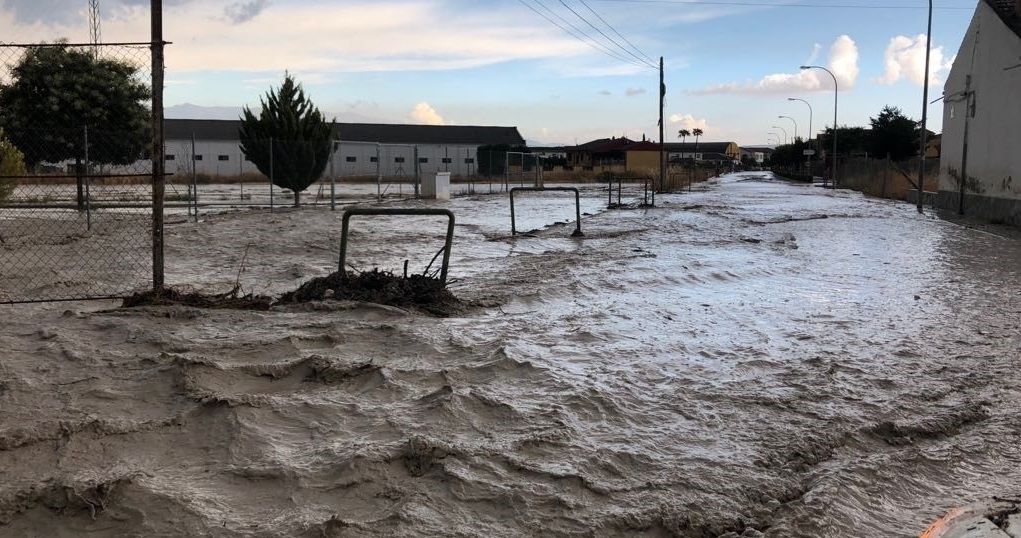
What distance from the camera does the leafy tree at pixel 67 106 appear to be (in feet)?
75.7

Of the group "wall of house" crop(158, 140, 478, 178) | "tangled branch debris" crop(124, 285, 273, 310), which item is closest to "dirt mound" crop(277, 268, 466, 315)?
"tangled branch debris" crop(124, 285, 273, 310)

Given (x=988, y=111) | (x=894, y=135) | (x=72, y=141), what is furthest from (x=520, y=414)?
(x=894, y=135)

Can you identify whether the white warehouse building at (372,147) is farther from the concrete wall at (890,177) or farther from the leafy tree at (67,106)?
the leafy tree at (67,106)

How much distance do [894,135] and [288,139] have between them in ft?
181

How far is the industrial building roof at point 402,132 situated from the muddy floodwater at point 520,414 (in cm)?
8067

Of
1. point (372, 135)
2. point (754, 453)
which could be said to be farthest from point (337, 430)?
point (372, 135)

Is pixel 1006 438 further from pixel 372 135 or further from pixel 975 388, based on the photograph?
pixel 372 135

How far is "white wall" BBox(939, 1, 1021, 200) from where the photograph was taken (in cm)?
2278

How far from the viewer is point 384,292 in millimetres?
8180

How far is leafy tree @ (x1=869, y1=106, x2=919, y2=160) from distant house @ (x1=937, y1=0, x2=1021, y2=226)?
130ft

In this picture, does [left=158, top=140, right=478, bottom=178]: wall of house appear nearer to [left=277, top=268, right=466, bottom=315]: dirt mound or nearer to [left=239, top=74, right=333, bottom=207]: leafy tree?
[left=239, top=74, right=333, bottom=207]: leafy tree

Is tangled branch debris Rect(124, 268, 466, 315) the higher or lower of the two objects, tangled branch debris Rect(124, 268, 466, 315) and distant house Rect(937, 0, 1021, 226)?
the lower

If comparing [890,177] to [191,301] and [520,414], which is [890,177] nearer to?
[191,301]

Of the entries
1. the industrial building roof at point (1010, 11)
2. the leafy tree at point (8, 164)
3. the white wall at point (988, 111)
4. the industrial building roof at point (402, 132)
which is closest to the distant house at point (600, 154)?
the industrial building roof at point (402, 132)
